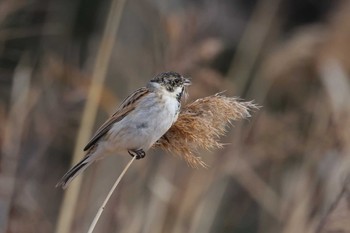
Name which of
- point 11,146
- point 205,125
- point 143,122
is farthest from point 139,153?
point 11,146

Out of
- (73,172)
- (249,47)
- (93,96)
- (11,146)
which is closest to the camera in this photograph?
(73,172)

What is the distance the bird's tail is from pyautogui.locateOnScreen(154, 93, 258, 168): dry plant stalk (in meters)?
0.36

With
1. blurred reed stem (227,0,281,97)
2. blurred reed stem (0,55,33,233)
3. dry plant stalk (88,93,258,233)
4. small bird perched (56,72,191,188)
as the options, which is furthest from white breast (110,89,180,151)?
blurred reed stem (227,0,281,97)

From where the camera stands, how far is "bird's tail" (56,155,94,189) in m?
3.00

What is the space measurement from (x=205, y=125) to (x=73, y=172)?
50 centimetres

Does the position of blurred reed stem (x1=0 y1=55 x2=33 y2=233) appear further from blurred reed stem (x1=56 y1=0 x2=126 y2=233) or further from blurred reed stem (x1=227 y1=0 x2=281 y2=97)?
blurred reed stem (x1=227 y1=0 x2=281 y2=97)

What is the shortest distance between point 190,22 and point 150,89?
418 mm

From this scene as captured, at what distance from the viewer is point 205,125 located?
2.74 meters

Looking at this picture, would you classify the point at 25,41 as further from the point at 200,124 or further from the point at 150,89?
the point at 200,124

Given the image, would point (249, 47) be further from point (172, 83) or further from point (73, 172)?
point (73, 172)

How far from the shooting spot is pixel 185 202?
3.82 meters

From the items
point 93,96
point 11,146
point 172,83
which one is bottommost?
point 11,146

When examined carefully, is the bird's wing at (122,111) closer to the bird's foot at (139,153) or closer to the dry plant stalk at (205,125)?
the bird's foot at (139,153)

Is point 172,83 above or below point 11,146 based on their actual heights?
above
